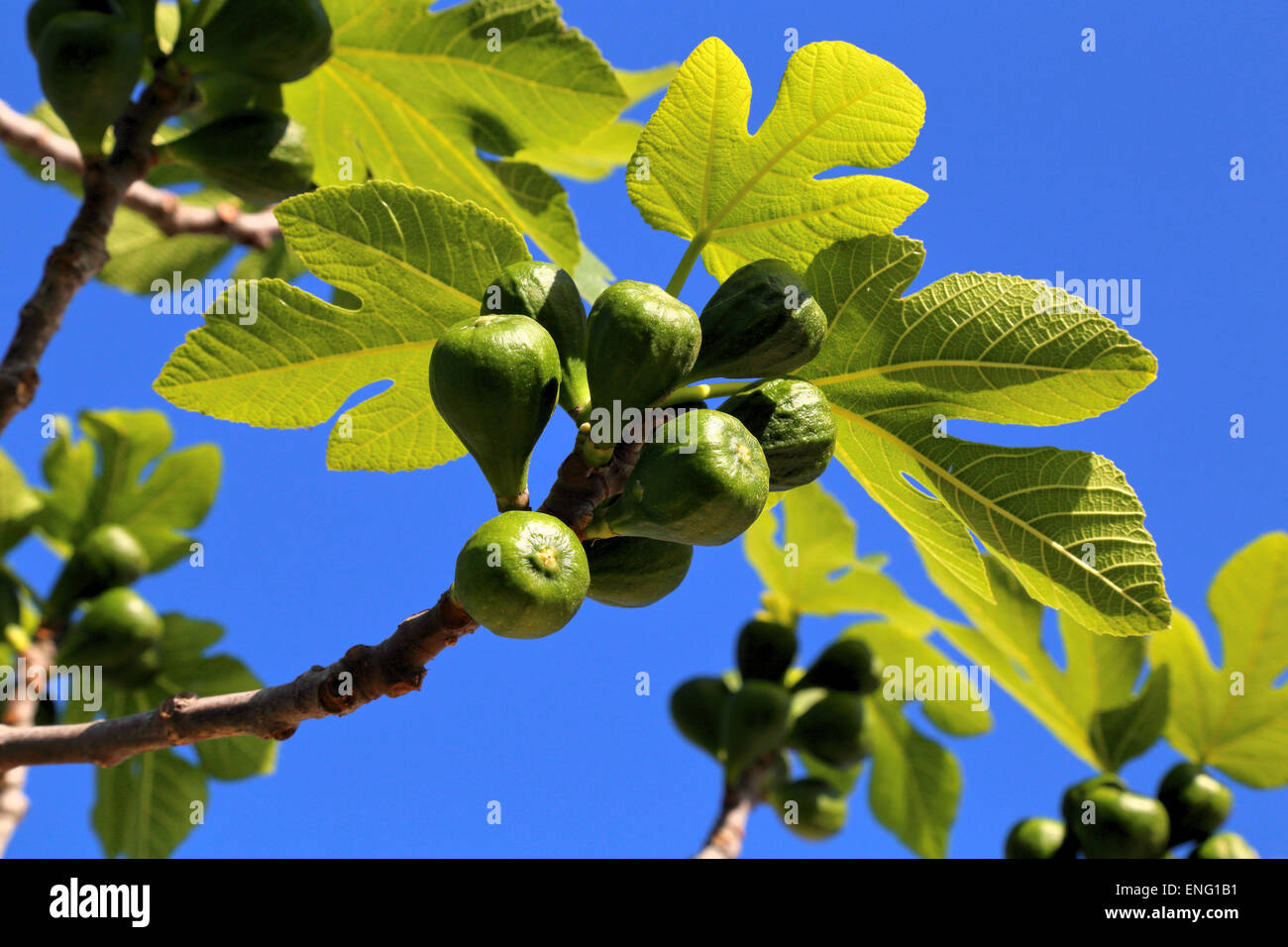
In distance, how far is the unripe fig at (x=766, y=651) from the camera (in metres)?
4.29

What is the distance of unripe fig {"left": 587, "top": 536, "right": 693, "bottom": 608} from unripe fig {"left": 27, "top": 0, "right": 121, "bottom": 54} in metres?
2.18

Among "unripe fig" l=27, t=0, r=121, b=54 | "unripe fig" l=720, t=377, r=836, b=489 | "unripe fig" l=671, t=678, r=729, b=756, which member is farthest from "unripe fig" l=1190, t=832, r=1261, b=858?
"unripe fig" l=27, t=0, r=121, b=54

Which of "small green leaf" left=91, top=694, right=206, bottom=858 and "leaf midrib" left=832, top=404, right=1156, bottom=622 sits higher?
"leaf midrib" left=832, top=404, right=1156, bottom=622

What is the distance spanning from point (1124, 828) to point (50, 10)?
3.85m

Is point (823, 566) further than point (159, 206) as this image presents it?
Yes

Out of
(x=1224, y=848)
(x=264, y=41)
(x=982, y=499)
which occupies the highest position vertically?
(x=264, y=41)

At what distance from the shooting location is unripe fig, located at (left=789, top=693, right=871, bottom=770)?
13.9 feet

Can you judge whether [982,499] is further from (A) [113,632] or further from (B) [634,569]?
(A) [113,632]

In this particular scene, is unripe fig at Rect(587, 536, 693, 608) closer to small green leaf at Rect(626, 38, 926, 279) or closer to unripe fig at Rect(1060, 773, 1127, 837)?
small green leaf at Rect(626, 38, 926, 279)

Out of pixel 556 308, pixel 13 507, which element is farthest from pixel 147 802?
pixel 556 308

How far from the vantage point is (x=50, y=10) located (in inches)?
112
